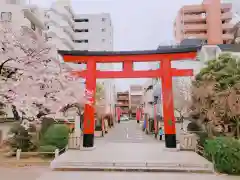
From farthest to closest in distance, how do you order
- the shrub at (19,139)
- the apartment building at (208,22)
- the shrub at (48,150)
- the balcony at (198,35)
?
1. the balcony at (198,35)
2. the apartment building at (208,22)
3. the shrub at (19,139)
4. the shrub at (48,150)

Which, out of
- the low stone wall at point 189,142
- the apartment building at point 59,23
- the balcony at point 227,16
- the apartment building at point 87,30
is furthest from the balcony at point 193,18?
the low stone wall at point 189,142

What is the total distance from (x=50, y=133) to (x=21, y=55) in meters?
5.91

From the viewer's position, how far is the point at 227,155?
28.7 feet

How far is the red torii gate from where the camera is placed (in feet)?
41.7

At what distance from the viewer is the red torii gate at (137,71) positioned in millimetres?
12719

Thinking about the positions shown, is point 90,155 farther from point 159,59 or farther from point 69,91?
point 159,59

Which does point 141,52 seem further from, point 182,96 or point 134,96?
point 134,96

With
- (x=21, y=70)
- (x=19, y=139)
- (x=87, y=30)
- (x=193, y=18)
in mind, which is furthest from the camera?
(x=87, y=30)

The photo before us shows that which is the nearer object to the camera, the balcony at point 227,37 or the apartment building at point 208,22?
the balcony at point 227,37

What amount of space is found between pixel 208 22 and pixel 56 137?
39.4m

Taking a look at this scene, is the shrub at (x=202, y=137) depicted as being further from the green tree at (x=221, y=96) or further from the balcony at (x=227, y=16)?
the balcony at (x=227, y=16)

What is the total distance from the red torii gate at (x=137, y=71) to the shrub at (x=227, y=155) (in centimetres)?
353

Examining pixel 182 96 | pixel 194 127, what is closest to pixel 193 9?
pixel 182 96

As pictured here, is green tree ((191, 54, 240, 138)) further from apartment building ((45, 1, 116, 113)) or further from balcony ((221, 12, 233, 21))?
balcony ((221, 12, 233, 21))
